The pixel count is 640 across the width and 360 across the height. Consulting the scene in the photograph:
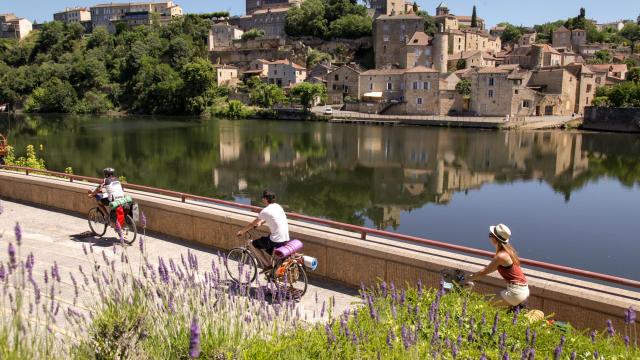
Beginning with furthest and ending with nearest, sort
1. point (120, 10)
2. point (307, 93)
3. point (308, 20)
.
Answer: point (120, 10) → point (308, 20) → point (307, 93)

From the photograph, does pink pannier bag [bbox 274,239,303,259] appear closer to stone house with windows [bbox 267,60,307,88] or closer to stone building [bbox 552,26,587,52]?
stone house with windows [bbox 267,60,307,88]

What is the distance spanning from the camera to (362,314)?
5348 millimetres

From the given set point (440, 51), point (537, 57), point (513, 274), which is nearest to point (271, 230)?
point (513, 274)

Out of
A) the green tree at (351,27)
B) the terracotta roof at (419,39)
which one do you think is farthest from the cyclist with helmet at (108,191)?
the green tree at (351,27)

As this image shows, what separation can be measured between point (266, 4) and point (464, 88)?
64212 millimetres

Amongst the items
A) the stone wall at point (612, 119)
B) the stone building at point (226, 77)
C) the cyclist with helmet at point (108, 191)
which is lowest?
the stone wall at point (612, 119)

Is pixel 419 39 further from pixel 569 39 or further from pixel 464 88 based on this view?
pixel 569 39

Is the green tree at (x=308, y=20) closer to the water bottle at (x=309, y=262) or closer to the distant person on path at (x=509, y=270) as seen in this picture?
the water bottle at (x=309, y=262)

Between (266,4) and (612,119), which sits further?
(266,4)

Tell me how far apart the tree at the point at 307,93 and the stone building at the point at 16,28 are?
4180 inches

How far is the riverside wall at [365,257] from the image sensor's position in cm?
609

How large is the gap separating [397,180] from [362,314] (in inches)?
1130

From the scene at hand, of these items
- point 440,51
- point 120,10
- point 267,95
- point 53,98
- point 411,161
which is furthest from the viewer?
point 120,10

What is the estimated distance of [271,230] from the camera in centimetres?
722
